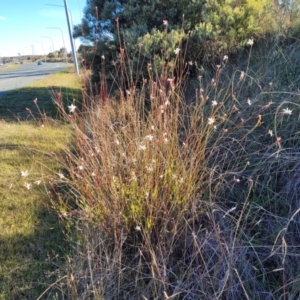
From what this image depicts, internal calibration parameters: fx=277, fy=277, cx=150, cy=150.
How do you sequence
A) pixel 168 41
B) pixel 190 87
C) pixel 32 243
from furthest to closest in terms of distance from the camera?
pixel 190 87, pixel 168 41, pixel 32 243

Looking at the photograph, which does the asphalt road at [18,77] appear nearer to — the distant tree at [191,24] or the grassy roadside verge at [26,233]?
the distant tree at [191,24]

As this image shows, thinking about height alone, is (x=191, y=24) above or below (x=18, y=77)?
above

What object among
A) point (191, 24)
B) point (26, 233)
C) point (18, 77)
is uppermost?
point (191, 24)

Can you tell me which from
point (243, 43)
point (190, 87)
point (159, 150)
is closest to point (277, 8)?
point (243, 43)

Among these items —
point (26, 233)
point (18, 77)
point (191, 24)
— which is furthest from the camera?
point (18, 77)

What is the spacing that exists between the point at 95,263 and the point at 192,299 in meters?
0.65

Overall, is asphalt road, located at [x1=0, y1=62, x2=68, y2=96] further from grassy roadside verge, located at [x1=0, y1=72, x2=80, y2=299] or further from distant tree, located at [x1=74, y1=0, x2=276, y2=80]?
grassy roadside verge, located at [x1=0, y1=72, x2=80, y2=299]

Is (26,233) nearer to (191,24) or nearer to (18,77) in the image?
(191,24)

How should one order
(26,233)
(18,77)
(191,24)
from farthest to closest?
(18,77) < (191,24) < (26,233)

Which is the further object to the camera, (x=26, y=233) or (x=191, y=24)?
(x=191, y=24)

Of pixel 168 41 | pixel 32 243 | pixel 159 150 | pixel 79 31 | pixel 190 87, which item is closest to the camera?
pixel 159 150

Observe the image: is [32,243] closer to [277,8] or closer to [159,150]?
[159,150]

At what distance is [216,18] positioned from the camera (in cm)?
450

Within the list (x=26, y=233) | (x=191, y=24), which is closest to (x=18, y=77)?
(x=191, y=24)
